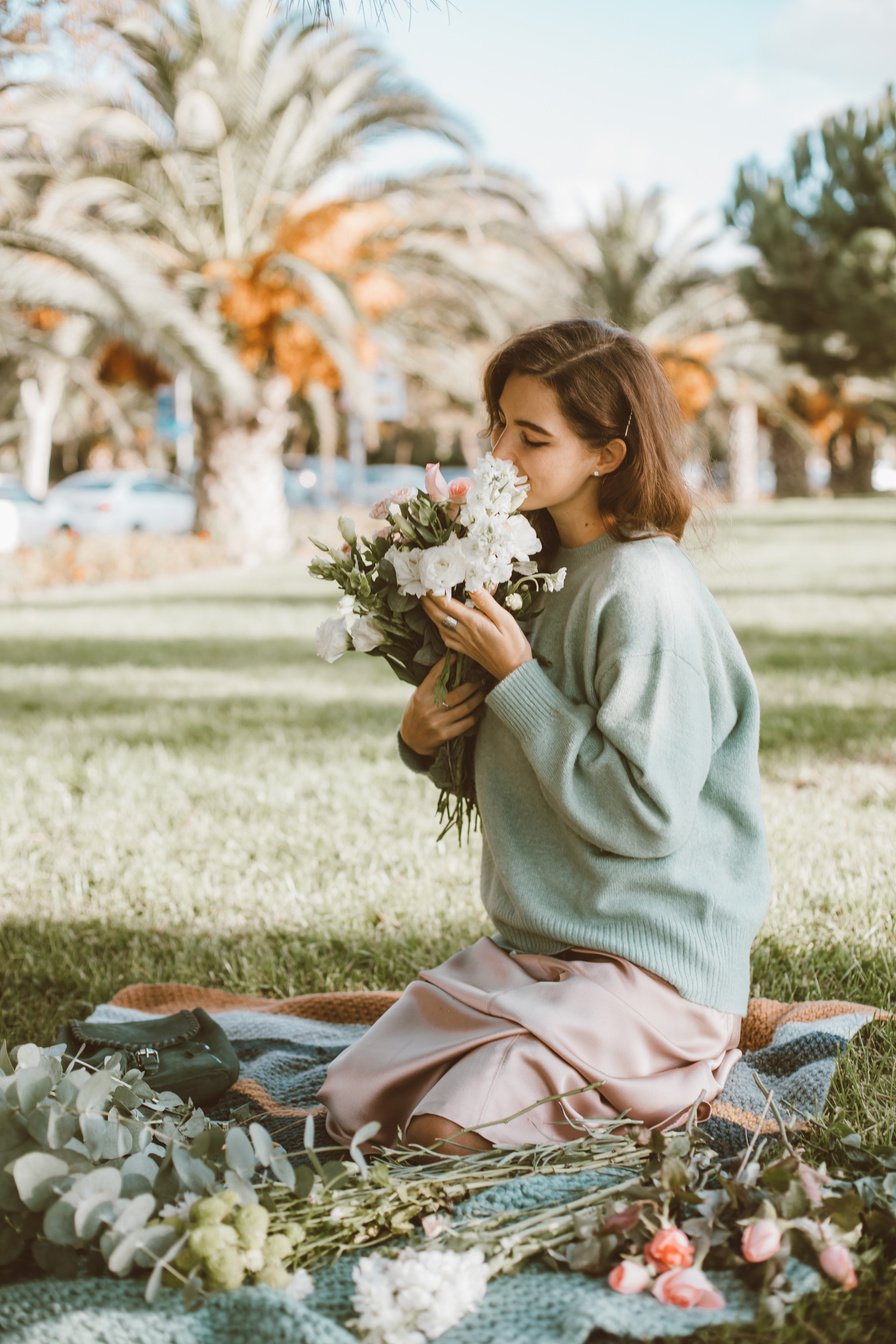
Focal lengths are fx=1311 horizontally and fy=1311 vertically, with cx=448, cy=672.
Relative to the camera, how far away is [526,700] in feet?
7.68

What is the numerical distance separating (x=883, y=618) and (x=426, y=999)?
8124mm

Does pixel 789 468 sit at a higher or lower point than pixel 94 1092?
higher

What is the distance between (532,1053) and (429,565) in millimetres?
855

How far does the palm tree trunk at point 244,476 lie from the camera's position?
52.2 ft

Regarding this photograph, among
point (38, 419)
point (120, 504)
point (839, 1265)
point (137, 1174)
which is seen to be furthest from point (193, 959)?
point (38, 419)

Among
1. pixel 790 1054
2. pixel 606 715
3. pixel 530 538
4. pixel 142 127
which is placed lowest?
pixel 790 1054

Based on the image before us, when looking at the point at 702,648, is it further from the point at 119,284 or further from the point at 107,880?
the point at 119,284

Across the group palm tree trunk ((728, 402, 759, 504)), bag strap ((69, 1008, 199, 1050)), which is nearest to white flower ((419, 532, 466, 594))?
bag strap ((69, 1008, 199, 1050))

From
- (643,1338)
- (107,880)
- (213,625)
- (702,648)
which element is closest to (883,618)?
(213,625)

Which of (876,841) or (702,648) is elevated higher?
(702,648)

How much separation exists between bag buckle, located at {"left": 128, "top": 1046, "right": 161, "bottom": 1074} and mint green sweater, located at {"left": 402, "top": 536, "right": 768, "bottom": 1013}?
0.77 m

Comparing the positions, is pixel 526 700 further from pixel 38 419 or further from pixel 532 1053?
pixel 38 419

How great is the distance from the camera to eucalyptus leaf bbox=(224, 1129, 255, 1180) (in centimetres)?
196

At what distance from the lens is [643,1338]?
1.77 metres
